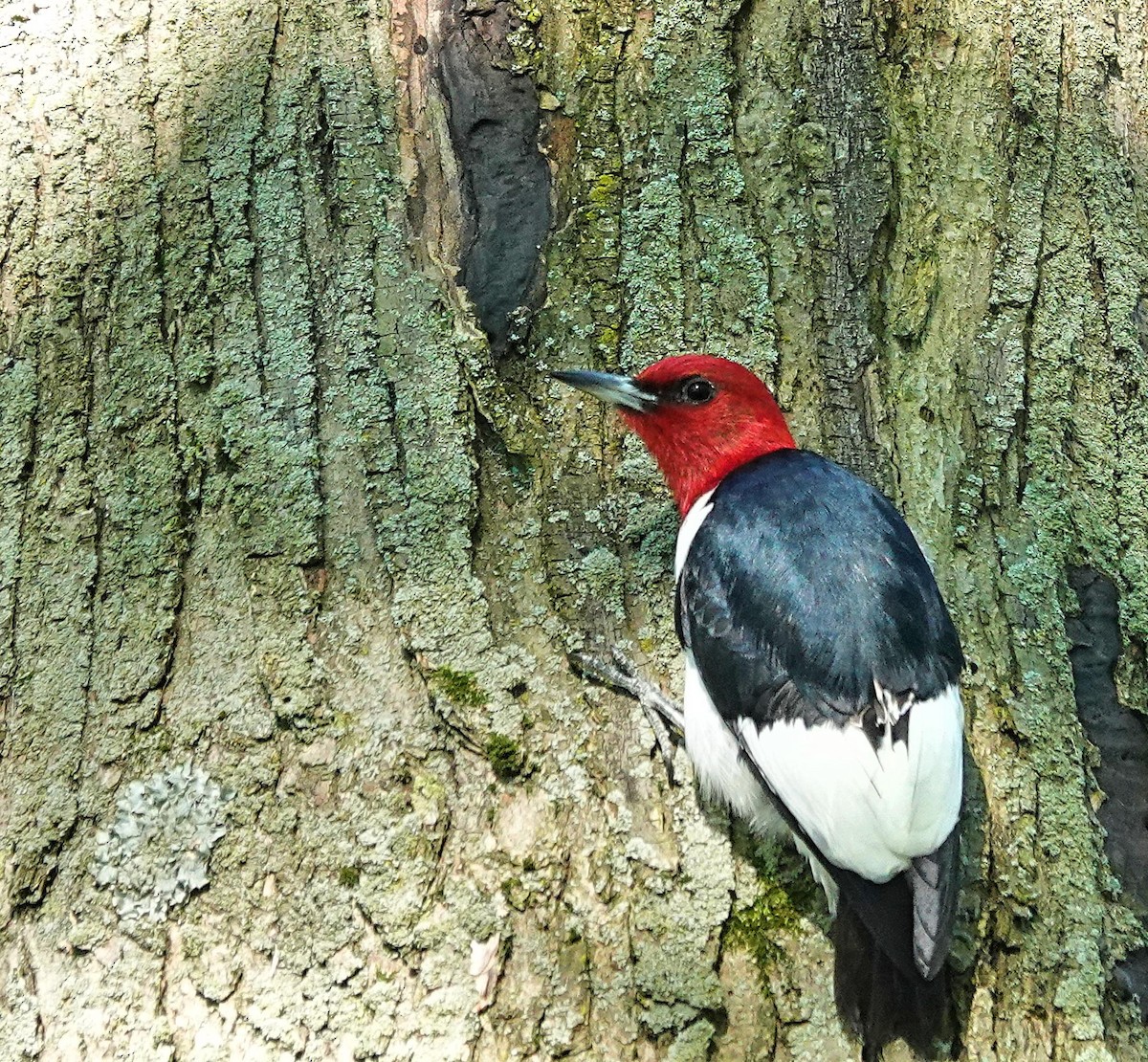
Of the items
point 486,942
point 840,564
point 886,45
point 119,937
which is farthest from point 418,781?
point 886,45

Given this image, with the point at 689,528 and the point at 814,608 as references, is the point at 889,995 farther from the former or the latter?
the point at 689,528

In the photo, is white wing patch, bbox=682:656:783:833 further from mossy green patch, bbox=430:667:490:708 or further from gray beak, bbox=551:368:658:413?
gray beak, bbox=551:368:658:413

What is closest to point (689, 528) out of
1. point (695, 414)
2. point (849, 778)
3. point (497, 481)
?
point (695, 414)

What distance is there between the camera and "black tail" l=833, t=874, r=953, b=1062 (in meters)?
1.96

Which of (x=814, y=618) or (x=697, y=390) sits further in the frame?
(x=697, y=390)

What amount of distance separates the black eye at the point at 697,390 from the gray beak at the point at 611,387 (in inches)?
4.0

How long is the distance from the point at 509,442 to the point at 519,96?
84 centimetres

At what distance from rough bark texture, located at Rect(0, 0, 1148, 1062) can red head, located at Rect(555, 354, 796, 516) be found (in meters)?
0.06

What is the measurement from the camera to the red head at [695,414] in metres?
2.56

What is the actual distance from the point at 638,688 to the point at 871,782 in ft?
1.60

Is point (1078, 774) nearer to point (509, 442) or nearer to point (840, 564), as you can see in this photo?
point (840, 564)

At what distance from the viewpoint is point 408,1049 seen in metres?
1.90

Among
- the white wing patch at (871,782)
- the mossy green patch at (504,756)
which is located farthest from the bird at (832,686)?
the mossy green patch at (504,756)

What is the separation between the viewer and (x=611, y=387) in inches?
99.0
